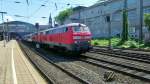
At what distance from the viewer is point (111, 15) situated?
69688mm

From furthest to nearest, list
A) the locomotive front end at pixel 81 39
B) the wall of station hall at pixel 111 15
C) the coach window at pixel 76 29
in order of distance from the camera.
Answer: the wall of station hall at pixel 111 15 < the coach window at pixel 76 29 < the locomotive front end at pixel 81 39

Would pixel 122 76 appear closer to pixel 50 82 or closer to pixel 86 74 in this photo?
pixel 86 74

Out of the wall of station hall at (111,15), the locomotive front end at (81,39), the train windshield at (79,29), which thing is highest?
the wall of station hall at (111,15)

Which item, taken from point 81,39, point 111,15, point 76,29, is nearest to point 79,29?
point 76,29

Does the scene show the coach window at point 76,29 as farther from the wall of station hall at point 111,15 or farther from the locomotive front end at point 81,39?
the wall of station hall at point 111,15

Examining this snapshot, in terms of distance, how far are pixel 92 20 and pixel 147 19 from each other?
38873mm

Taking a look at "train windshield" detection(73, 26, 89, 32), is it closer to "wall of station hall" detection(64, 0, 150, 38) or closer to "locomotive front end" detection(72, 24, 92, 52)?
"locomotive front end" detection(72, 24, 92, 52)

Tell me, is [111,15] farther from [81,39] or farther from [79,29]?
[81,39]

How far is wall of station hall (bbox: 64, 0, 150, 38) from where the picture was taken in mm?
60741

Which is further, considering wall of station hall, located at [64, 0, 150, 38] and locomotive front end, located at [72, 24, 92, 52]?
wall of station hall, located at [64, 0, 150, 38]

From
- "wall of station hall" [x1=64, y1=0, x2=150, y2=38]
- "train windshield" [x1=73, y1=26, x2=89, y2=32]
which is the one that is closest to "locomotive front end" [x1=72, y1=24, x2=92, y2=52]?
"train windshield" [x1=73, y1=26, x2=89, y2=32]

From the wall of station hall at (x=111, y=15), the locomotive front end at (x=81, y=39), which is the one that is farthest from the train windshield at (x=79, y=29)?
the wall of station hall at (x=111, y=15)

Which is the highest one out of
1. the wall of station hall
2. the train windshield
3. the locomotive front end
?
the wall of station hall

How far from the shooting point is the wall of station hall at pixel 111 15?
60.7 m
